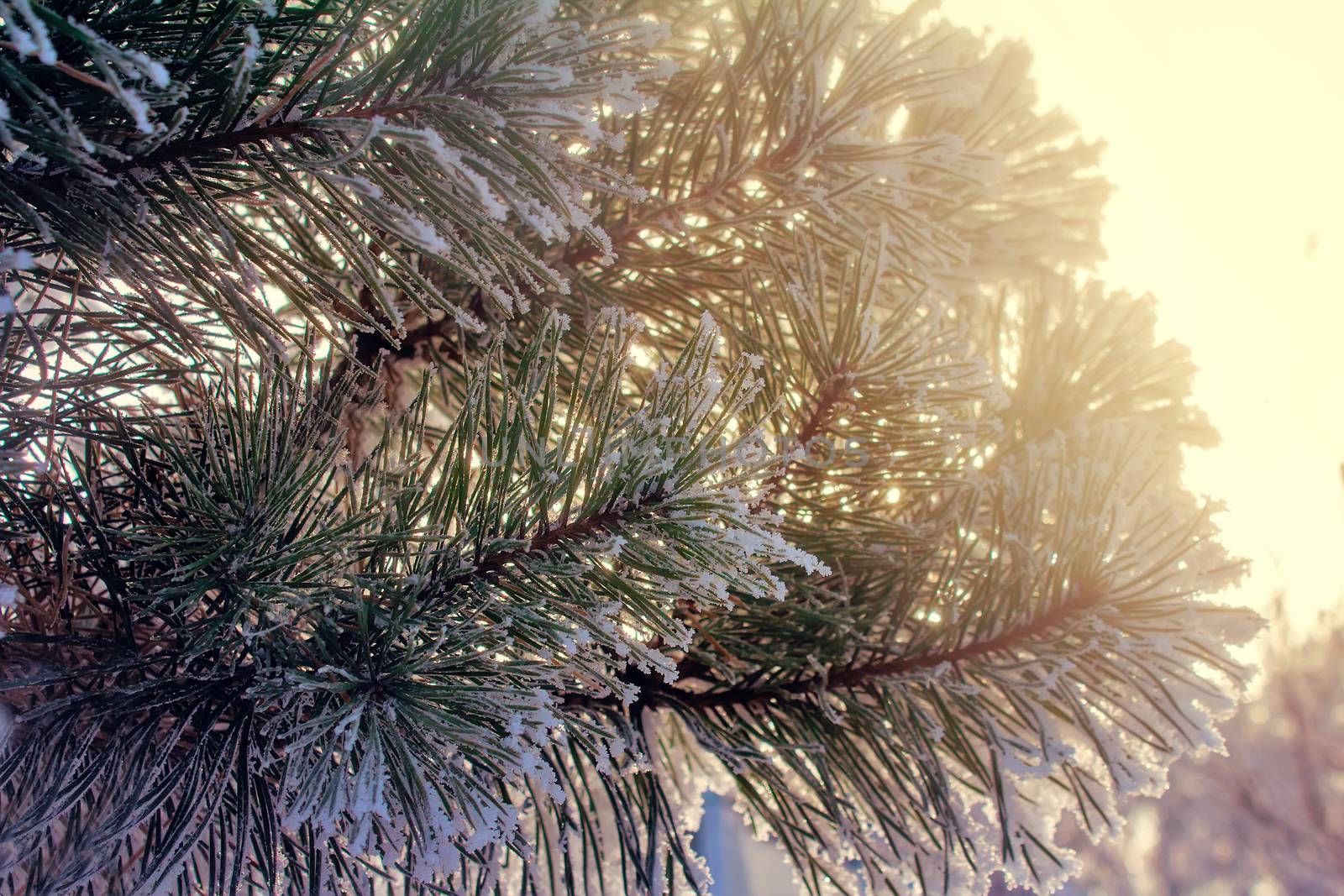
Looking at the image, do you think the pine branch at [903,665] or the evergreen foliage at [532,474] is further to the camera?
the pine branch at [903,665]

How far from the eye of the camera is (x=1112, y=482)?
27.4 inches

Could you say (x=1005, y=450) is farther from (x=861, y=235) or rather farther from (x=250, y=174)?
(x=250, y=174)

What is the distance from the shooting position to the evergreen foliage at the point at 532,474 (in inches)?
18.7

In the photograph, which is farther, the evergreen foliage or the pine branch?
the pine branch

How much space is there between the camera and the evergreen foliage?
475mm

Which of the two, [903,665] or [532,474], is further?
[903,665]

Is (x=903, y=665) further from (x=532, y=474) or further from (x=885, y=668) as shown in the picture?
(x=532, y=474)

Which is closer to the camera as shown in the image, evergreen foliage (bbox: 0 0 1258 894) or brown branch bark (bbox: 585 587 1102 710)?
evergreen foliage (bbox: 0 0 1258 894)

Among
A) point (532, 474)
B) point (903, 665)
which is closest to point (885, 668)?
point (903, 665)

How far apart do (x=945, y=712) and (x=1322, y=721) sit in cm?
768

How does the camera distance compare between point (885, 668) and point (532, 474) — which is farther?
point (885, 668)

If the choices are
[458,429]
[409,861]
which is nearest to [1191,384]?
[458,429]

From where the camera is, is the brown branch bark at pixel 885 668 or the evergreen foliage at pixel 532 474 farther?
the brown branch bark at pixel 885 668

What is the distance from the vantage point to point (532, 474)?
509mm
